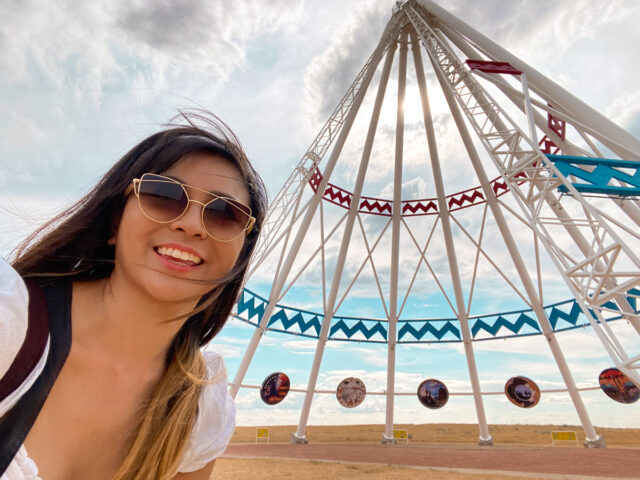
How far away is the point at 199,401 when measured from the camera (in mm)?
2051

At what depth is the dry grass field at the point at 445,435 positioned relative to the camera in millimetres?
21844

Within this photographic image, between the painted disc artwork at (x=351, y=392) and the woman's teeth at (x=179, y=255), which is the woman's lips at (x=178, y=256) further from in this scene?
the painted disc artwork at (x=351, y=392)

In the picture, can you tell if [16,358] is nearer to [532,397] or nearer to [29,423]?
[29,423]

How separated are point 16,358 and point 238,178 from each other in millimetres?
1222

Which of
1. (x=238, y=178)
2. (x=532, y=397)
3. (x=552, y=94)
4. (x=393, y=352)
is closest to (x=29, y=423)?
(x=238, y=178)

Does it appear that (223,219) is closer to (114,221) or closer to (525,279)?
(114,221)

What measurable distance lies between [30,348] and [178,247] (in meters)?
0.66

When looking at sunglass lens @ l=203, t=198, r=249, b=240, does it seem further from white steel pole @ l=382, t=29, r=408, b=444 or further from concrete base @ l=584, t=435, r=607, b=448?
concrete base @ l=584, t=435, r=607, b=448

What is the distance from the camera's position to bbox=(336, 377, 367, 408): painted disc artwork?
19.5m

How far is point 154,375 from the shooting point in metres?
1.95

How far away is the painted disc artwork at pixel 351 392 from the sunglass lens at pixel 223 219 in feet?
62.6

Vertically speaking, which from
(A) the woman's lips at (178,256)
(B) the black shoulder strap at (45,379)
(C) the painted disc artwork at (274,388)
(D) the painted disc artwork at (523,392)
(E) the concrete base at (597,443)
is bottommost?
(B) the black shoulder strap at (45,379)

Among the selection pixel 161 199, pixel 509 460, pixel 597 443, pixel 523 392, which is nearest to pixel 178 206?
pixel 161 199

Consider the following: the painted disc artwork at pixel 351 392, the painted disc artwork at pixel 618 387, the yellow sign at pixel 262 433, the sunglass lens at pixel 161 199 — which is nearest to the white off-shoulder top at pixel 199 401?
the sunglass lens at pixel 161 199
